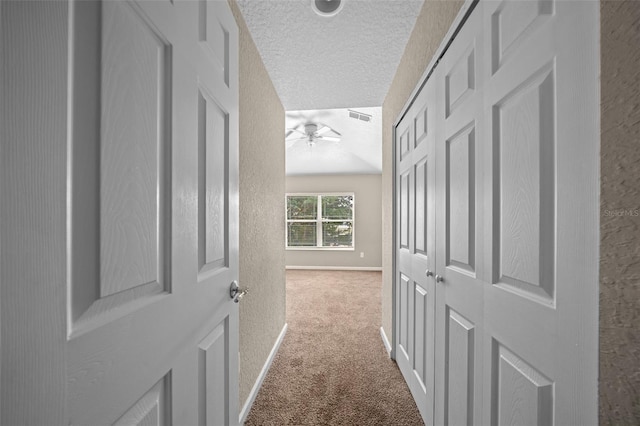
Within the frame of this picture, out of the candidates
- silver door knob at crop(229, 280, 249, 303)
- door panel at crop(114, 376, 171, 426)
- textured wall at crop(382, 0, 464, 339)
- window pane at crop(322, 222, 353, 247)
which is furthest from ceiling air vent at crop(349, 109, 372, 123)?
door panel at crop(114, 376, 171, 426)

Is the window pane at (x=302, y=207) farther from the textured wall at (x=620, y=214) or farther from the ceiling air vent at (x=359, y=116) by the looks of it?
the textured wall at (x=620, y=214)

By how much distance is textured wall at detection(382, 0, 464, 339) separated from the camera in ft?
4.35

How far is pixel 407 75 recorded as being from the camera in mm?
1906

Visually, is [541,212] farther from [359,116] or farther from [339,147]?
[339,147]

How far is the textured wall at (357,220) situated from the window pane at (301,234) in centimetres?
21

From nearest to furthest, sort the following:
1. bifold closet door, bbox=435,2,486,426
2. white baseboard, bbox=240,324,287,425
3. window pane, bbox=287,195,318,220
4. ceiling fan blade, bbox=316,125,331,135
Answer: bifold closet door, bbox=435,2,486,426 → white baseboard, bbox=240,324,287,425 → ceiling fan blade, bbox=316,125,331,135 → window pane, bbox=287,195,318,220

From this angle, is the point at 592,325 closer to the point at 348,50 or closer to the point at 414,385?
the point at 414,385

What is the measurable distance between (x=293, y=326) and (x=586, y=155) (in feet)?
9.55

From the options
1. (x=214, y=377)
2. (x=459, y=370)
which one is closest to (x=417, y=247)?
(x=459, y=370)

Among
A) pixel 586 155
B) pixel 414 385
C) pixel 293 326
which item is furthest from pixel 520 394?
pixel 293 326

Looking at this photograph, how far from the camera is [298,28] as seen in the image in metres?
1.74

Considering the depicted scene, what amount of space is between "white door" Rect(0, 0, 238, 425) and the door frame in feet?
3.02

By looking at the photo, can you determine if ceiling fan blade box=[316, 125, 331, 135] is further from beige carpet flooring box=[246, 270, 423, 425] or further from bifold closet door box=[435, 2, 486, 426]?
bifold closet door box=[435, 2, 486, 426]

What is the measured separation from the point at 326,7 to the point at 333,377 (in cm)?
236
